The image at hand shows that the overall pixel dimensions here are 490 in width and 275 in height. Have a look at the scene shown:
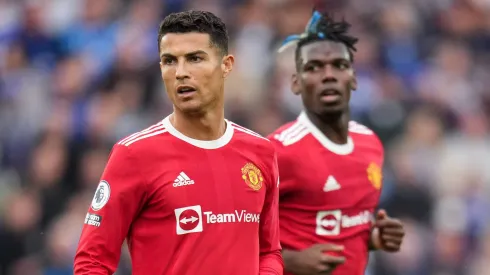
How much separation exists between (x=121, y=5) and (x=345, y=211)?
716 centimetres

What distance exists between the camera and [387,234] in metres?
6.77

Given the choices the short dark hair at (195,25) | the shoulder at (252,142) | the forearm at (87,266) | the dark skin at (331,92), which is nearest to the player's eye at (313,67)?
the dark skin at (331,92)

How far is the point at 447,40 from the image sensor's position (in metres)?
13.5

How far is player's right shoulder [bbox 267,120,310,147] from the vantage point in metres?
6.56

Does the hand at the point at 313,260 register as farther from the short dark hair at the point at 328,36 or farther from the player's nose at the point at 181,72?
the player's nose at the point at 181,72

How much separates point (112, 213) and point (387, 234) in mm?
2347

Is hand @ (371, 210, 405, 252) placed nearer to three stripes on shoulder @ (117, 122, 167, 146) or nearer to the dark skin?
the dark skin

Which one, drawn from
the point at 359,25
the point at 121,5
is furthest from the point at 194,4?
the point at 359,25

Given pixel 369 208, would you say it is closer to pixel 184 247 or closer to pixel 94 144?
pixel 184 247

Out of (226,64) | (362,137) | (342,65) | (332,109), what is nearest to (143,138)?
(226,64)

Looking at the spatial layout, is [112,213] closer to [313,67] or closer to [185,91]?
[185,91]

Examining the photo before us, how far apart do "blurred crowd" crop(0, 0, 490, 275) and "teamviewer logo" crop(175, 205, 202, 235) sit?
17.3 ft

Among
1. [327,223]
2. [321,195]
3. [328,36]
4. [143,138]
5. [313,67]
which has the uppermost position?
[328,36]

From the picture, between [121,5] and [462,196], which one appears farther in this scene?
[121,5]
